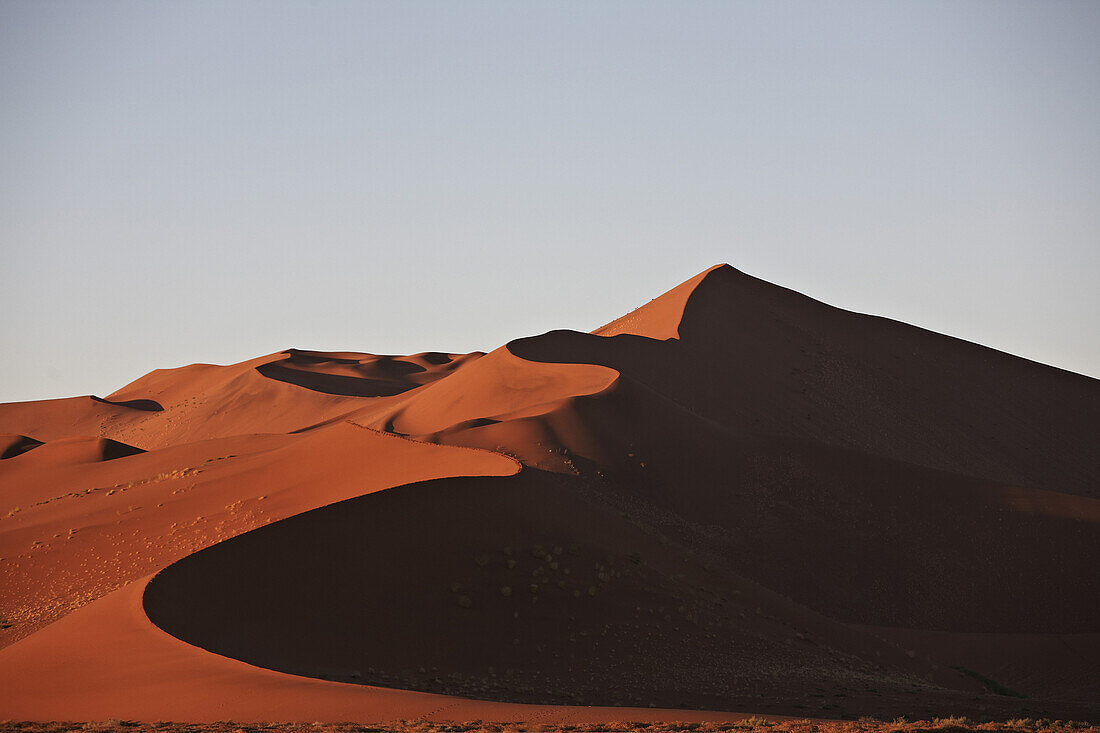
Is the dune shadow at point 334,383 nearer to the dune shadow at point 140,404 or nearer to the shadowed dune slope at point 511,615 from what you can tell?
the dune shadow at point 140,404

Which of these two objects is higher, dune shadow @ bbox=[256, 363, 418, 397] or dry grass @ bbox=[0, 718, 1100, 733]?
dune shadow @ bbox=[256, 363, 418, 397]

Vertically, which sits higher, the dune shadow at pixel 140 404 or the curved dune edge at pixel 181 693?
the dune shadow at pixel 140 404

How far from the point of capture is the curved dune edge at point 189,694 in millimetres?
14070

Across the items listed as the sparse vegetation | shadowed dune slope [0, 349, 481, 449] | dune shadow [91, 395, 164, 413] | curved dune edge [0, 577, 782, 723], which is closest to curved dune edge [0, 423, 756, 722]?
curved dune edge [0, 577, 782, 723]

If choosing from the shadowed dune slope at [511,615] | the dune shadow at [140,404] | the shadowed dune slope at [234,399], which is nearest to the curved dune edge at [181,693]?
the shadowed dune slope at [511,615]

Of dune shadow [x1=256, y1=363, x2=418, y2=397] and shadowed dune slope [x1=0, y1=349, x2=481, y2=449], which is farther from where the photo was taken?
dune shadow [x1=256, y1=363, x2=418, y2=397]

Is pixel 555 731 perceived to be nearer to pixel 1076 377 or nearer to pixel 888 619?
pixel 888 619

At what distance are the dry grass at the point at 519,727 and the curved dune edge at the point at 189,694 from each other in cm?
40

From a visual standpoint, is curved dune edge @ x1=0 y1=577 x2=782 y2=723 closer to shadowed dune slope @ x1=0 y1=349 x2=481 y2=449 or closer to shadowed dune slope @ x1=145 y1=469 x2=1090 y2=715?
shadowed dune slope @ x1=145 y1=469 x2=1090 y2=715

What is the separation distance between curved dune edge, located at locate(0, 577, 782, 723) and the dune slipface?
0.25ft

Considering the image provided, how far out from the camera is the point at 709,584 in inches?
969

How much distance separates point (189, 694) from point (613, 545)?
11012mm

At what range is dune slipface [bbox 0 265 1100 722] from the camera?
1756 centimetres

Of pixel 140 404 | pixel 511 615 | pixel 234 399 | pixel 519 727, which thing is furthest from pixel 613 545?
pixel 140 404
